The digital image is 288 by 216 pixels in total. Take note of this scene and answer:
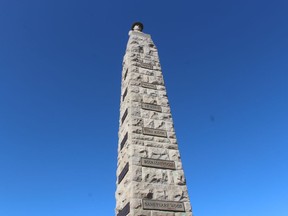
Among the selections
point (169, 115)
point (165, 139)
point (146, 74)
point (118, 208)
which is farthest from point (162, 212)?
point (146, 74)

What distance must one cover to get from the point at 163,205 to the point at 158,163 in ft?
2.96

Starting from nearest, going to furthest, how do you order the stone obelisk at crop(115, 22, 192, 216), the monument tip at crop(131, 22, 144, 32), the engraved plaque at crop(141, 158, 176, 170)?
the stone obelisk at crop(115, 22, 192, 216)
the engraved plaque at crop(141, 158, 176, 170)
the monument tip at crop(131, 22, 144, 32)

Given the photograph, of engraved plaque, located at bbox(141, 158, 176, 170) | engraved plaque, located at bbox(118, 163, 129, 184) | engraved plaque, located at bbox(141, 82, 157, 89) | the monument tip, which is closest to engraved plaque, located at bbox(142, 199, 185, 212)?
engraved plaque, located at bbox(141, 158, 176, 170)

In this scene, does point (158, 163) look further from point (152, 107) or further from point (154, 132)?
point (152, 107)

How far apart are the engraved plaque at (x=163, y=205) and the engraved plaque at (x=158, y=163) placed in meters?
0.77

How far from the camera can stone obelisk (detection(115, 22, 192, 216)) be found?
4.82m

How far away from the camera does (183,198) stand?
5.09 metres

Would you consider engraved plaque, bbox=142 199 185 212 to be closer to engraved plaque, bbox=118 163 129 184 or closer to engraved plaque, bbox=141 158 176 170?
engraved plaque, bbox=141 158 176 170

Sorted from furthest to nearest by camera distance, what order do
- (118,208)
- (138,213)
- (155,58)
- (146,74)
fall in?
(155,58)
(146,74)
(118,208)
(138,213)

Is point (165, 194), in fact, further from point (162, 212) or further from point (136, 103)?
point (136, 103)

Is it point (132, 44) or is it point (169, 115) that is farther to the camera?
point (132, 44)

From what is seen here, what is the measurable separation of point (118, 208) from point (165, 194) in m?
1.15

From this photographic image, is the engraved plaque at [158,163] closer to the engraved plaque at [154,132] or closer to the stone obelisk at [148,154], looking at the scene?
the stone obelisk at [148,154]

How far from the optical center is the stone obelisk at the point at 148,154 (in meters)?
4.82
